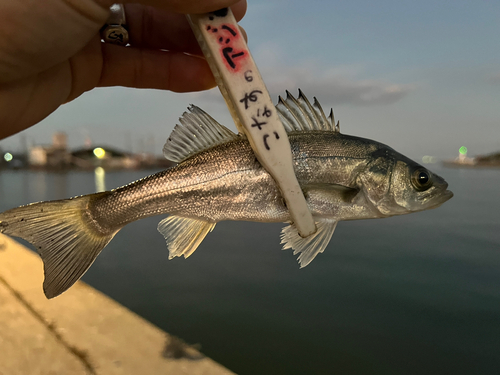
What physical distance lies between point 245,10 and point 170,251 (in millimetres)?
1061

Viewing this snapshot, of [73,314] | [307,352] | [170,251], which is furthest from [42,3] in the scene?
[307,352]

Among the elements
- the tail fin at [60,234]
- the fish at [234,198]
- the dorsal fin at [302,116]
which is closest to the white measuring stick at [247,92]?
the fish at [234,198]

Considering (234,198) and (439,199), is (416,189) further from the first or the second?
(234,198)

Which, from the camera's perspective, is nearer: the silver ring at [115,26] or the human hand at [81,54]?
the human hand at [81,54]

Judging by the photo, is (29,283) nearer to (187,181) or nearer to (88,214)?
(88,214)

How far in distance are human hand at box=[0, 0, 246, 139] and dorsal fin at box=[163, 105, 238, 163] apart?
12.7 inches

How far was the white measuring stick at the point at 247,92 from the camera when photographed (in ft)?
2.89

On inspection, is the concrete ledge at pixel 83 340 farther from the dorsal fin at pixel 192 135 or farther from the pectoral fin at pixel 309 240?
the dorsal fin at pixel 192 135

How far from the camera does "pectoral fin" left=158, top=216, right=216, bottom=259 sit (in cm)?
106

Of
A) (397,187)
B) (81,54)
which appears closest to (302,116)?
(397,187)

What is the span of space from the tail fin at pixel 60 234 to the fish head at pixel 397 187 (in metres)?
0.90

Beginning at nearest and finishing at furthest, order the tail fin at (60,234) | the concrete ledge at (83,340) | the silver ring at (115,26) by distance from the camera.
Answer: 1. the tail fin at (60,234)
2. the silver ring at (115,26)
3. the concrete ledge at (83,340)

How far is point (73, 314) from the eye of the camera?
3.01 m

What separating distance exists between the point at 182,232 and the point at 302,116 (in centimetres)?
59
